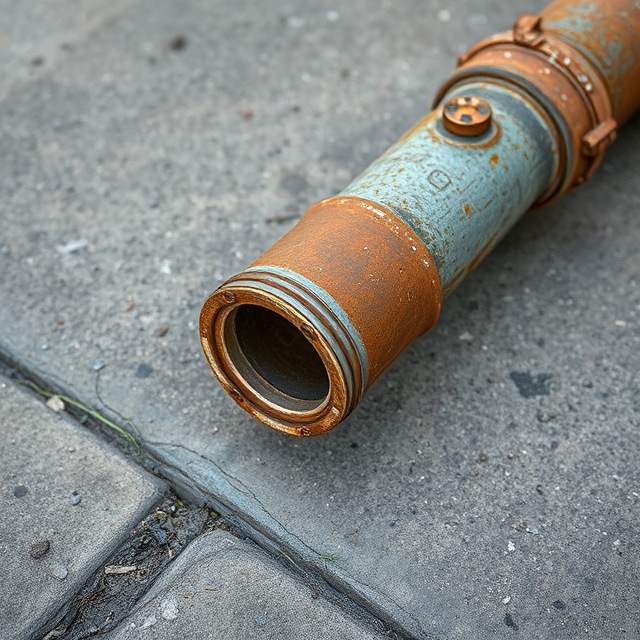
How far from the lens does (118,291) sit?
251cm

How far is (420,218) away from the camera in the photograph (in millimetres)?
1960

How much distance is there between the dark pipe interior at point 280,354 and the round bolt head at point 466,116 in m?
0.72

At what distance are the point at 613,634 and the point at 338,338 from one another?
984 mm

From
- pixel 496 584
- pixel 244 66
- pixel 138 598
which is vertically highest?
pixel 244 66

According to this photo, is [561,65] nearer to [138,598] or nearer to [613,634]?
[613,634]

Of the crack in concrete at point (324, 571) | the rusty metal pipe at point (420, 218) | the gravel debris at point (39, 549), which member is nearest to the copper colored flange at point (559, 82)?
the rusty metal pipe at point (420, 218)

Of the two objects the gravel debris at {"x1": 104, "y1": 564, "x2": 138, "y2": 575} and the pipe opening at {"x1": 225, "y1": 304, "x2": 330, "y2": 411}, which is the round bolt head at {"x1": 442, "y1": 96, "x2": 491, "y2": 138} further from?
the gravel debris at {"x1": 104, "y1": 564, "x2": 138, "y2": 575}

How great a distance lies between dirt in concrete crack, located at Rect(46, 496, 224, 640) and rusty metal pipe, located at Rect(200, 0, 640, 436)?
0.36 m

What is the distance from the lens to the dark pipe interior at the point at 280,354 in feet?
6.67

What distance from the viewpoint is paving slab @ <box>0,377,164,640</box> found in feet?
6.19

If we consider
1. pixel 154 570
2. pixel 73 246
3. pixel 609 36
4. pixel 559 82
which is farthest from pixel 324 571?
pixel 609 36

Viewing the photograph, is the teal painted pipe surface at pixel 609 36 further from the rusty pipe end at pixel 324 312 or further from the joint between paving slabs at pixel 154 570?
the joint between paving slabs at pixel 154 570

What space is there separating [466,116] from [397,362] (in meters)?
0.75

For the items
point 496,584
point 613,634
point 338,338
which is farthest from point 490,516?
point 338,338
